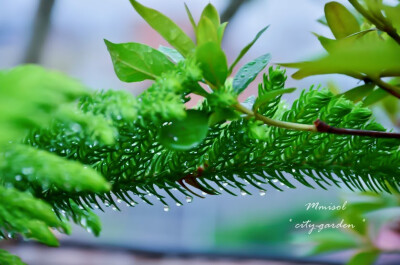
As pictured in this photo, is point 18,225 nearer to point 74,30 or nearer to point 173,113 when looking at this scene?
point 173,113

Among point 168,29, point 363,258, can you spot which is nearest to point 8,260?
point 168,29

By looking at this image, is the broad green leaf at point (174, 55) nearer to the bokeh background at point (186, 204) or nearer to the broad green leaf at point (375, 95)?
the broad green leaf at point (375, 95)

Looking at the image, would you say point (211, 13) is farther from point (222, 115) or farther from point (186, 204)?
point (186, 204)

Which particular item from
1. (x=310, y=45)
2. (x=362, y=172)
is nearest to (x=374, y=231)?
(x=362, y=172)

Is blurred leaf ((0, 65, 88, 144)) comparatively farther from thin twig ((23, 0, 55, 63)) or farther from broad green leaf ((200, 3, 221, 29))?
thin twig ((23, 0, 55, 63))

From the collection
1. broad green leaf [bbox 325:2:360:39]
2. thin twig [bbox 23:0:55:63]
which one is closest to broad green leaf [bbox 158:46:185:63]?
broad green leaf [bbox 325:2:360:39]

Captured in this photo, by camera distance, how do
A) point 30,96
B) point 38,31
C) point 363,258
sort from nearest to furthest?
point 30,96, point 363,258, point 38,31
